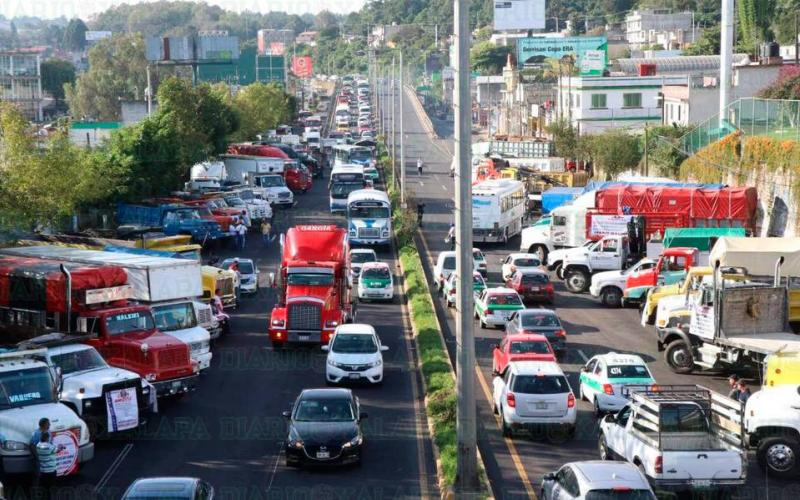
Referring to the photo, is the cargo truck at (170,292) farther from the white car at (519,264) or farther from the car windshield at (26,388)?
the white car at (519,264)

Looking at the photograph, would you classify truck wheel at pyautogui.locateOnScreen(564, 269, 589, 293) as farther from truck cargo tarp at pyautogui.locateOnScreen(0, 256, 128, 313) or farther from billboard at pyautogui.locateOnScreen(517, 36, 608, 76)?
billboard at pyautogui.locateOnScreen(517, 36, 608, 76)

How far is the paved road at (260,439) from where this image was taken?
70.5ft

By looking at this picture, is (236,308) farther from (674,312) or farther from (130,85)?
(130,85)

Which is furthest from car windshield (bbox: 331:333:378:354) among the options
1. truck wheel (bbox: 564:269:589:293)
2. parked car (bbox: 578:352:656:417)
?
truck wheel (bbox: 564:269:589:293)

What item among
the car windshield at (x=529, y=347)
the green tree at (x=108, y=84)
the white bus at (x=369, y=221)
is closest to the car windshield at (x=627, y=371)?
the car windshield at (x=529, y=347)

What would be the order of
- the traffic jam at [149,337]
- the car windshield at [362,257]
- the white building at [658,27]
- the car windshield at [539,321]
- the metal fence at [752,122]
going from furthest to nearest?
the white building at [658,27] < the metal fence at [752,122] < the car windshield at [362,257] < the car windshield at [539,321] < the traffic jam at [149,337]

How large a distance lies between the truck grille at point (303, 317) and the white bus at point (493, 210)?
21756mm

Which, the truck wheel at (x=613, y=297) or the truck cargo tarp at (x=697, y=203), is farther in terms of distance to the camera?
the truck cargo tarp at (x=697, y=203)

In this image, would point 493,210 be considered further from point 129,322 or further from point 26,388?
point 26,388

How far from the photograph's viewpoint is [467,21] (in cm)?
1828

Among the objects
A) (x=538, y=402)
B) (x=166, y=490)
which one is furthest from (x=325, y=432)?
(x=166, y=490)

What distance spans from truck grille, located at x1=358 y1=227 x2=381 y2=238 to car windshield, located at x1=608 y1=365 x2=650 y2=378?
28038mm

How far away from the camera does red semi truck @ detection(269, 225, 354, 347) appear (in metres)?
33.4

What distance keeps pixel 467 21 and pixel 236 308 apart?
83.9 ft
